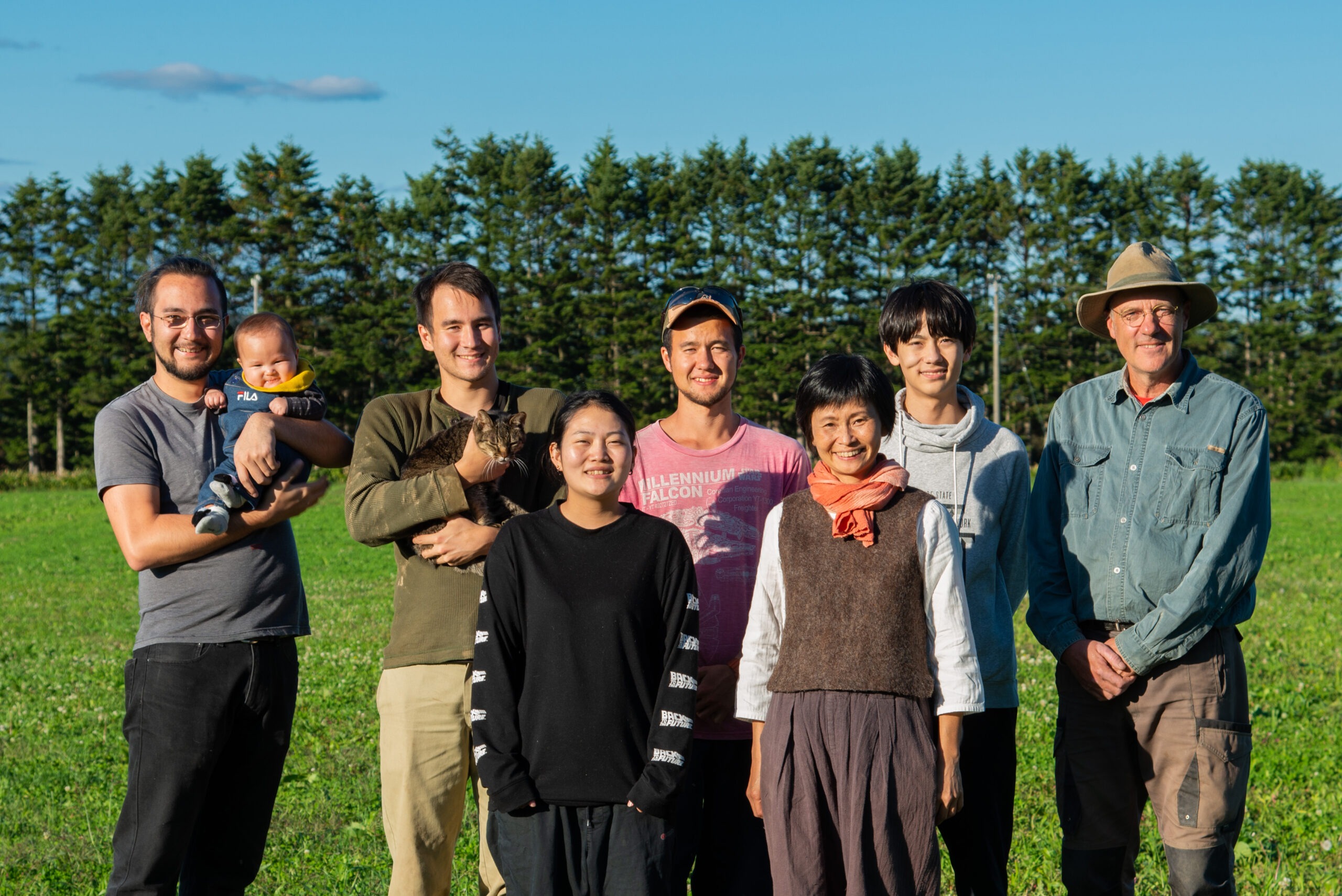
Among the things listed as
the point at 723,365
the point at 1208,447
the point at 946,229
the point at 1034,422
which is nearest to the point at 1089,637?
the point at 1208,447

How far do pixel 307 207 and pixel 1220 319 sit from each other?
45082 millimetres

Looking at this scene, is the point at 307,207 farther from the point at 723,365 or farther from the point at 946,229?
the point at 723,365

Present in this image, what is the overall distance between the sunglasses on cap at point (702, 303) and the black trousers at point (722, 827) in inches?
60.4

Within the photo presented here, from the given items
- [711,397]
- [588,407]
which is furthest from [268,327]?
[711,397]

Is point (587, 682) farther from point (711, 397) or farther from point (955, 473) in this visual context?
point (955, 473)

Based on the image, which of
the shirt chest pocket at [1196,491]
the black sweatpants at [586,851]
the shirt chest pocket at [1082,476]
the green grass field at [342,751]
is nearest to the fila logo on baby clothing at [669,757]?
the black sweatpants at [586,851]

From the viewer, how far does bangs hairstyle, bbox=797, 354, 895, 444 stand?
3322mm

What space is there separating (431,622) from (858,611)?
5.15 feet

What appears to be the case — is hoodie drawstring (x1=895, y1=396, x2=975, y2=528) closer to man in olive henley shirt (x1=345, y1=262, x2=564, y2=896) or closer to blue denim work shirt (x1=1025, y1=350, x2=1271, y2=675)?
blue denim work shirt (x1=1025, y1=350, x2=1271, y2=675)

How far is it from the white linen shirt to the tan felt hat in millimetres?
1203

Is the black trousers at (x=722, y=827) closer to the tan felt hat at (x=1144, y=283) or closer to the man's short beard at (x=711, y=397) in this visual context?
the man's short beard at (x=711, y=397)

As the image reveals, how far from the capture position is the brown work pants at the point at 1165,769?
12.2 feet

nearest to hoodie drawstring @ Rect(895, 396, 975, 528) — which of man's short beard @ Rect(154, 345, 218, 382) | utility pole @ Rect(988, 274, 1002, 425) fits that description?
man's short beard @ Rect(154, 345, 218, 382)

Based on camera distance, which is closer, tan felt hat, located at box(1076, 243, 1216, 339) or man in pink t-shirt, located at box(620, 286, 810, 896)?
man in pink t-shirt, located at box(620, 286, 810, 896)
